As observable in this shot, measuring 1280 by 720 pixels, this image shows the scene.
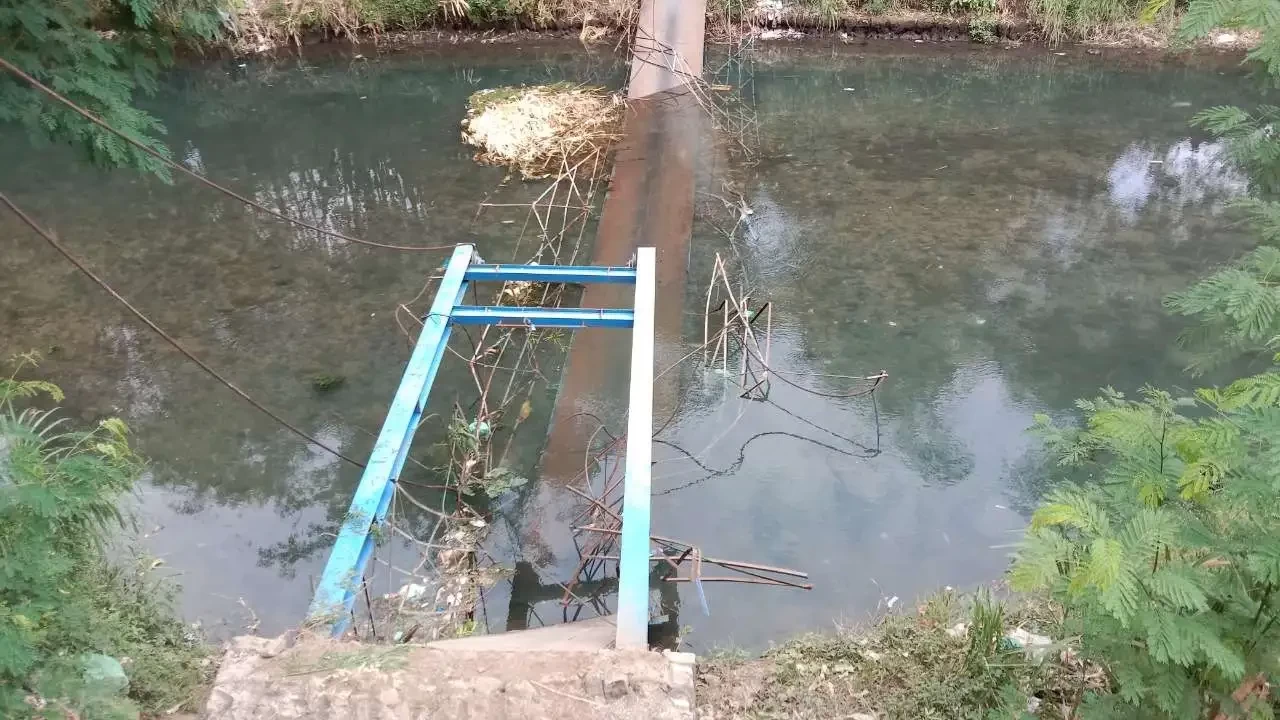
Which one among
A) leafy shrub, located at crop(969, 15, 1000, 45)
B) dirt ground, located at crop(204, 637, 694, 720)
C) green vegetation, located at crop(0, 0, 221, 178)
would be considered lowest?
dirt ground, located at crop(204, 637, 694, 720)

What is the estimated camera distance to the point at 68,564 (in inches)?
71.1

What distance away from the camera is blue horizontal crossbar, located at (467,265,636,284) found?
381 cm

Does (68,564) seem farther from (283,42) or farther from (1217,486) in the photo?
(283,42)

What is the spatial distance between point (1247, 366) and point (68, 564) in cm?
491

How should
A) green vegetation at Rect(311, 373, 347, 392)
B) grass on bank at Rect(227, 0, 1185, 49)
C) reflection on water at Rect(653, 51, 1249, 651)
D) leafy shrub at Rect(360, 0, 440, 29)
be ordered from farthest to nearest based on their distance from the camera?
leafy shrub at Rect(360, 0, 440, 29)
grass on bank at Rect(227, 0, 1185, 49)
green vegetation at Rect(311, 373, 347, 392)
reflection on water at Rect(653, 51, 1249, 651)

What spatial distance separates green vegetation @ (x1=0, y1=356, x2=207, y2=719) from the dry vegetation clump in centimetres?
448

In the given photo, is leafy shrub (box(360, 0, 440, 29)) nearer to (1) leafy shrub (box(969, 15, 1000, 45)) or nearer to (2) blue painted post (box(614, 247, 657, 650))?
(1) leafy shrub (box(969, 15, 1000, 45))

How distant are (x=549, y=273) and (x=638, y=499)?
1519 millimetres

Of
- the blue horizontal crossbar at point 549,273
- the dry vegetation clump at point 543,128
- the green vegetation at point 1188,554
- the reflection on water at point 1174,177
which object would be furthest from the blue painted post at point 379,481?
the reflection on water at point 1174,177

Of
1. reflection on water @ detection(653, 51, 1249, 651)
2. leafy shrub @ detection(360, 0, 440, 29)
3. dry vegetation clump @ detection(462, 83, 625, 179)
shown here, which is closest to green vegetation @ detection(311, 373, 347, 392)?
reflection on water @ detection(653, 51, 1249, 651)

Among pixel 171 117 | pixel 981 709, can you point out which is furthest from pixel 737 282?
pixel 171 117

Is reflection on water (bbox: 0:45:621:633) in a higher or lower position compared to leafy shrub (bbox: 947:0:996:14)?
lower

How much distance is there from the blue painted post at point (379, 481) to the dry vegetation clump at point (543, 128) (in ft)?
9.62

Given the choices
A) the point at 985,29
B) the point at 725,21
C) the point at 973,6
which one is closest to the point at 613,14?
the point at 725,21
